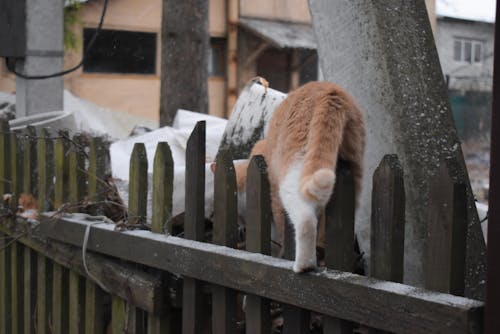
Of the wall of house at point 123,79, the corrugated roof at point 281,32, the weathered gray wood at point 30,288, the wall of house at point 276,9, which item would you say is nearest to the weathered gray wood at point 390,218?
the weathered gray wood at point 30,288

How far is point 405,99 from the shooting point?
8.55ft

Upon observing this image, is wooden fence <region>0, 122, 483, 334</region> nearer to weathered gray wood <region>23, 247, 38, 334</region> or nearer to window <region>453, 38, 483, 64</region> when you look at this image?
weathered gray wood <region>23, 247, 38, 334</region>

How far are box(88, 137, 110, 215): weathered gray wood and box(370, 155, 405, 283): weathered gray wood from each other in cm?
167

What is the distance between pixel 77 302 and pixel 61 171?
655 millimetres

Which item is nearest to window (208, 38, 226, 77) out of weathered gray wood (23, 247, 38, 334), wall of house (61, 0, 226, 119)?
wall of house (61, 0, 226, 119)

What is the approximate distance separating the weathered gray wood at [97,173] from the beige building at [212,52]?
487 inches

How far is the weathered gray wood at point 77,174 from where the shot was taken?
335 cm

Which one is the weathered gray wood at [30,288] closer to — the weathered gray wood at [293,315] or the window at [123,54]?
the weathered gray wood at [293,315]

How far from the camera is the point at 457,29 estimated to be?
21875 millimetres

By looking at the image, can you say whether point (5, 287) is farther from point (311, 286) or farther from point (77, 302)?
point (311, 286)

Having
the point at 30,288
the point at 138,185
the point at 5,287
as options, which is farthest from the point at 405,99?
the point at 5,287

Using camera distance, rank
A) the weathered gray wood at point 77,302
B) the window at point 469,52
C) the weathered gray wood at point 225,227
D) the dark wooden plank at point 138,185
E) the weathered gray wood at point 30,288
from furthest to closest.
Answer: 1. the window at point 469,52
2. the weathered gray wood at point 30,288
3. the weathered gray wood at point 77,302
4. the dark wooden plank at point 138,185
5. the weathered gray wood at point 225,227

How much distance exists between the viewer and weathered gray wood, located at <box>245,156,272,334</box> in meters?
2.27

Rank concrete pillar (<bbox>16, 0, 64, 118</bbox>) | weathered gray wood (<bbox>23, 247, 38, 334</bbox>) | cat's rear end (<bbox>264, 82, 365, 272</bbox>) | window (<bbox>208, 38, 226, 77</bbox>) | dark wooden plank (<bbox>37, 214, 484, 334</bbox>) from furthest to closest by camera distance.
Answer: window (<bbox>208, 38, 226, 77</bbox>), concrete pillar (<bbox>16, 0, 64, 118</bbox>), weathered gray wood (<bbox>23, 247, 38, 334</bbox>), cat's rear end (<bbox>264, 82, 365, 272</bbox>), dark wooden plank (<bbox>37, 214, 484, 334</bbox>)
